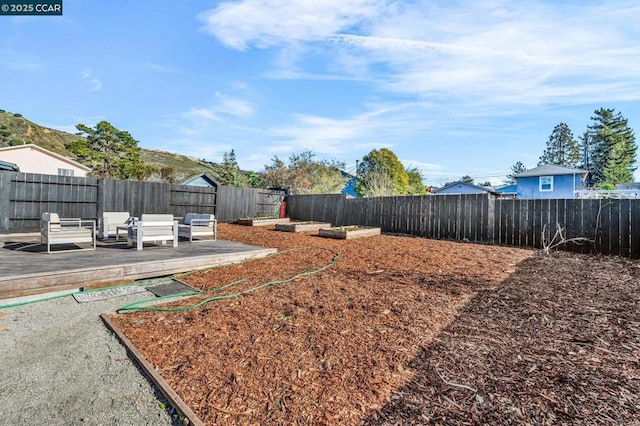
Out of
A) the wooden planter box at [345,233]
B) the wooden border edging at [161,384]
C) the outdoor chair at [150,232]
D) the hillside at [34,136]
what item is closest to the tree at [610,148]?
the wooden planter box at [345,233]

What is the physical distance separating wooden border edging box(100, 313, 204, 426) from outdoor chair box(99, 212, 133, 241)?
522 centimetres

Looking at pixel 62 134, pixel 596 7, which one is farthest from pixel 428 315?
pixel 62 134

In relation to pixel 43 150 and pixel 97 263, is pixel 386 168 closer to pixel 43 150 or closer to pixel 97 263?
pixel 97 263

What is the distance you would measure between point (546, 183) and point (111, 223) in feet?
86.1

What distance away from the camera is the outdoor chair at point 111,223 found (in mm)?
7328

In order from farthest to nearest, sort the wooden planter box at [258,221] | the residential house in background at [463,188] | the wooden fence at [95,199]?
the residential house in background at [463,188] → the wooden planter box at [258,221] → the wooden fence at [95,199]

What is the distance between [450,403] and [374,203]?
10.1 m

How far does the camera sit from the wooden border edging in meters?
1.72

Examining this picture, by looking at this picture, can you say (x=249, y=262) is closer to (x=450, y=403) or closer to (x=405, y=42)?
(x=450, y=403)

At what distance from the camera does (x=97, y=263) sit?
4.62 m

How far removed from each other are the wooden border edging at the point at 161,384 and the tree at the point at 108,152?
105 feet

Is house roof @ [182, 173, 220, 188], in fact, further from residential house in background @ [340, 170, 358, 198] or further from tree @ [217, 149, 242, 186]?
residential house in background @ [340, 170, 358, 198]

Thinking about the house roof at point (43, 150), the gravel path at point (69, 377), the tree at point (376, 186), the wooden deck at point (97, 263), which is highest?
the house roof at point (43, 150)

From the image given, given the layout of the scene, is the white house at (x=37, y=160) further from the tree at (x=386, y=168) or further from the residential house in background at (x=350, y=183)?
the tree at (x=386, y=168)
